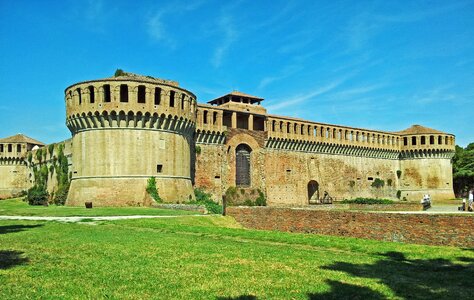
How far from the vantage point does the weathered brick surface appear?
15.9 metres

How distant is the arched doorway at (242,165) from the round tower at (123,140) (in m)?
9.90

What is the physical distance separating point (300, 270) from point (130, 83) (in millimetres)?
27111

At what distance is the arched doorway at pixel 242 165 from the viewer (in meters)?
44.5

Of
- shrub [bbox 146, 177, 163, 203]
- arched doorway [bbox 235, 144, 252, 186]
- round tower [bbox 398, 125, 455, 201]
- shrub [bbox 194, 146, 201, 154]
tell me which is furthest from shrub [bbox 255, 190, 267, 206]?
round tower [bbox 398, 125, 455, 201]

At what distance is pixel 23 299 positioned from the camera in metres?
6.82

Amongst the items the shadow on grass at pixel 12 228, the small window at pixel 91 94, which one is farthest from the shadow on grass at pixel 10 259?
the small window at pixel 91 94

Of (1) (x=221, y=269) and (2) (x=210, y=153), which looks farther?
(2) (x=210, y=153)

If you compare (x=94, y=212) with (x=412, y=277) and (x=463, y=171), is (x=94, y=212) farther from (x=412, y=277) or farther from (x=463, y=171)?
(x=463, y=171)

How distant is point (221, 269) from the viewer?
9.16 m

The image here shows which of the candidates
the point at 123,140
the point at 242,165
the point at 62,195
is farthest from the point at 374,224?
the point at 62,195

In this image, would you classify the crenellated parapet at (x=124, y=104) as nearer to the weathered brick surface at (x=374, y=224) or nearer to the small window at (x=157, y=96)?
the small window at (x=157, y=96)

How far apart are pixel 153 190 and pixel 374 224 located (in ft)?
62.4

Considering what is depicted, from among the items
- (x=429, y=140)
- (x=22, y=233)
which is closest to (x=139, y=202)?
(x=22, y=233)

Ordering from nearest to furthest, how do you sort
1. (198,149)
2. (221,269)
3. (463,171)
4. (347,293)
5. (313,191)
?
1. (347,293)
2. (221,269)
3. (198,149)
4. (313,191)
5. (463,171)
